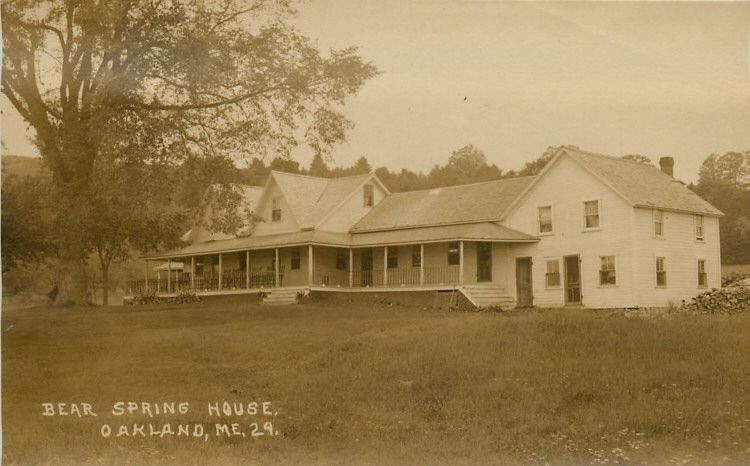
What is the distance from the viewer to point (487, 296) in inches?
1219

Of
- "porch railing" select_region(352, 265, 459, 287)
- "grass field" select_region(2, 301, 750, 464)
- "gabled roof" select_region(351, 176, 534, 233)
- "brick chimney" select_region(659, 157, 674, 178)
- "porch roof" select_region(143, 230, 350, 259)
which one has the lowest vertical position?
"grass field" select_region(2, 301, 750, 464)

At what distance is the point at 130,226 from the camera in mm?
37969

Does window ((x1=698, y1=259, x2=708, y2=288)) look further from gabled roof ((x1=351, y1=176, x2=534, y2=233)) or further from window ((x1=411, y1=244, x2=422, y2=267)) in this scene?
window ((x1=411, y1=244, x2=422, y2=267))

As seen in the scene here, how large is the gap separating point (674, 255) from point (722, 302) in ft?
13.9

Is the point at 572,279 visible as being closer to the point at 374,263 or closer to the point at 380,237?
the point at 380,237

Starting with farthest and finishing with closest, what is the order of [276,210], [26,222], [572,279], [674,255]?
1. [276,210]
2. [572,279]
3. [674,255]
4. [26,222]

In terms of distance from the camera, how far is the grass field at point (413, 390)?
1180 cm

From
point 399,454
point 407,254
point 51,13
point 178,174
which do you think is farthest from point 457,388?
point 407,254

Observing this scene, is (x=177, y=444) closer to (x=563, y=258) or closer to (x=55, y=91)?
(x=55, y=91)

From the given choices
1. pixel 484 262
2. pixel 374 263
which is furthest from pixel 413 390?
pixel 374 263

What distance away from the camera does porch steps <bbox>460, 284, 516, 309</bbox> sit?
3041 cm

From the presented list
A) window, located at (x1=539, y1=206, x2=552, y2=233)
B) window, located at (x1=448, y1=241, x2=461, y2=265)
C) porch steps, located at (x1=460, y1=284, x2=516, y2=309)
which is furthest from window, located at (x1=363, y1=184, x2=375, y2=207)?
window, located at (x1=539, y1=206, x2=552, y2=233)

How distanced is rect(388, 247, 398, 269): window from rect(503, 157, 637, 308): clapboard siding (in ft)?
18.0

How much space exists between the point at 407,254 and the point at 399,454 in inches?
945
